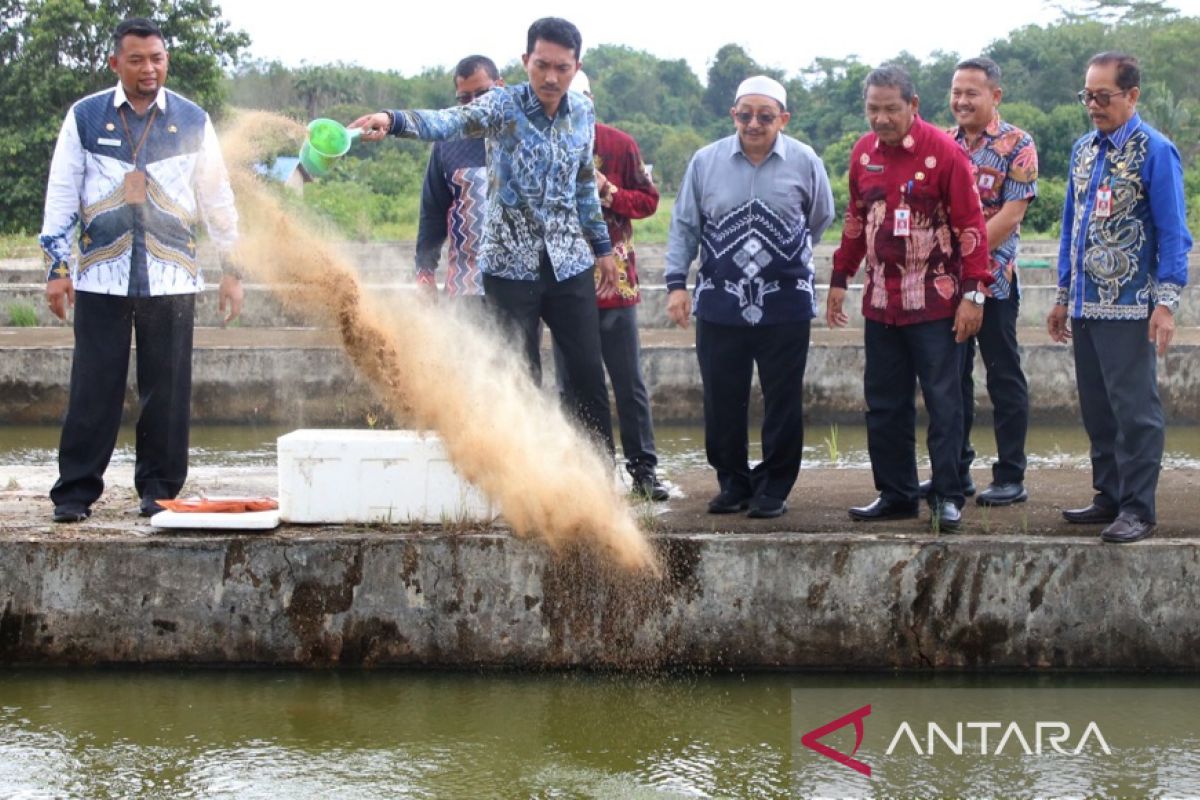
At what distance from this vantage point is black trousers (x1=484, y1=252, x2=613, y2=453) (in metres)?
5.66

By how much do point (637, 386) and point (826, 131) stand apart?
164 ft

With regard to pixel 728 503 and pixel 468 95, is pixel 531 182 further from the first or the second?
pixel 728 503

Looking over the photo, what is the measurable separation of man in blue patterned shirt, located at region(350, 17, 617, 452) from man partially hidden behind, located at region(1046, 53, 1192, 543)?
1.77 m

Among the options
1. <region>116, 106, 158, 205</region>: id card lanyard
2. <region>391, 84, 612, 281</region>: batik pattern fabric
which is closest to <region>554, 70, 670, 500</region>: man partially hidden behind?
<region>391, 84, 612, 281</region>: batik pattern fabric

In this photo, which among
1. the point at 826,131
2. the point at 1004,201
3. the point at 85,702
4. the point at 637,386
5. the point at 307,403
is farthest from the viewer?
the point at 826,131

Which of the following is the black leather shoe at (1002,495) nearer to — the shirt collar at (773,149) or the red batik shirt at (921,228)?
the red batik shirt at (921,228)

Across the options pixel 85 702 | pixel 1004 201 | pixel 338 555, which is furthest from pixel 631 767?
pixel 1004 201

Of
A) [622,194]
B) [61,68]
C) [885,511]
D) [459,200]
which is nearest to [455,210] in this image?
[459,200]

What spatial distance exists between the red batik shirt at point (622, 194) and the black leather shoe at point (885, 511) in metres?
1.35

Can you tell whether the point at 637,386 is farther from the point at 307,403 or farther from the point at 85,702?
the point at 307,403

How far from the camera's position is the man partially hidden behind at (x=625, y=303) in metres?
6.27

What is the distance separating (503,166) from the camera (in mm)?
5590

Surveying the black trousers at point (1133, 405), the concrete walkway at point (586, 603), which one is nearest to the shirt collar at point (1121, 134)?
the black trousers at point (1133, 405)

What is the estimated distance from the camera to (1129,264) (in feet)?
17.5
